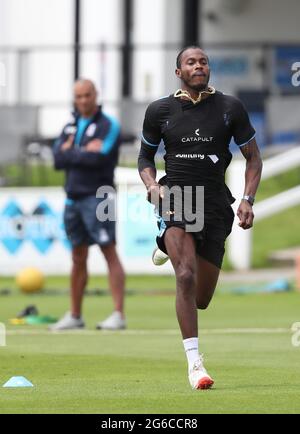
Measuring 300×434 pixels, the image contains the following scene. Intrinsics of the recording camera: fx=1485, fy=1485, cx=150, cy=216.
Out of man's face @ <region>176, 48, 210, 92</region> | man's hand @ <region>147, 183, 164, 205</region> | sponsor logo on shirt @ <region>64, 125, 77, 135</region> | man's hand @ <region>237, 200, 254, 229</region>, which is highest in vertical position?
sponsor logo on shirt @ <region>64, 125, 77, 135</region>

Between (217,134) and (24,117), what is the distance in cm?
1667

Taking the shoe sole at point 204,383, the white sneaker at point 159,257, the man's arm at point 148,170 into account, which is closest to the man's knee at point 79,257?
A: the white sneaker at point 159,257

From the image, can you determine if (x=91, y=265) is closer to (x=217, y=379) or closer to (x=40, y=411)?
(x=217, y=379)

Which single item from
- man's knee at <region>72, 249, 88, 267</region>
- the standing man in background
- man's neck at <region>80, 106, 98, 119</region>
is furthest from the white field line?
man's neck at <region>80, 106, 98, 119</region>

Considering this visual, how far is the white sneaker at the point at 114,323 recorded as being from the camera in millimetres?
14969

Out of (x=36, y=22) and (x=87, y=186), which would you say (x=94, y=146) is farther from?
(x=36, y=22)

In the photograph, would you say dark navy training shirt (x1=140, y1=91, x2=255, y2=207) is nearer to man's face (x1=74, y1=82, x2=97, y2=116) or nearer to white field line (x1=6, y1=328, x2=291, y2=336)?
white field line (x1=6, y1=328, x2=291, y2=336)

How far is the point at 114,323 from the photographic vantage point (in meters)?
15.0

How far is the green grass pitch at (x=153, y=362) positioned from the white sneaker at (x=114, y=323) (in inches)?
4.2

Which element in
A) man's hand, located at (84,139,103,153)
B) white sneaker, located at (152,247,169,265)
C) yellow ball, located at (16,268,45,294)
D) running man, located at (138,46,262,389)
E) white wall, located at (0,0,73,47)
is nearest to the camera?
running man, located at (138,46,262,389)

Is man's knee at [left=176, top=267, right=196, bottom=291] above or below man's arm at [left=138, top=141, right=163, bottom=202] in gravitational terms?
below

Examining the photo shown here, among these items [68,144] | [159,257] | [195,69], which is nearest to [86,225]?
[68,144]

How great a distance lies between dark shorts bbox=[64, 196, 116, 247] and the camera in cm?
1514

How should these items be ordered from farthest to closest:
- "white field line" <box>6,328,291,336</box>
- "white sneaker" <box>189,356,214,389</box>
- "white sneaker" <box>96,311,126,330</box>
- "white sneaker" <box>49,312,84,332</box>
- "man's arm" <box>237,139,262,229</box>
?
"white sneaker" <box>49,312,84,332</box>, "white sneaker" <box>96,311,126,330</box>, "white field line" <box>6,328,291,336</box>, "man's arm" <box>237,139,262,229</box>, "white sneaker" <box>189,356,214,389</box>
